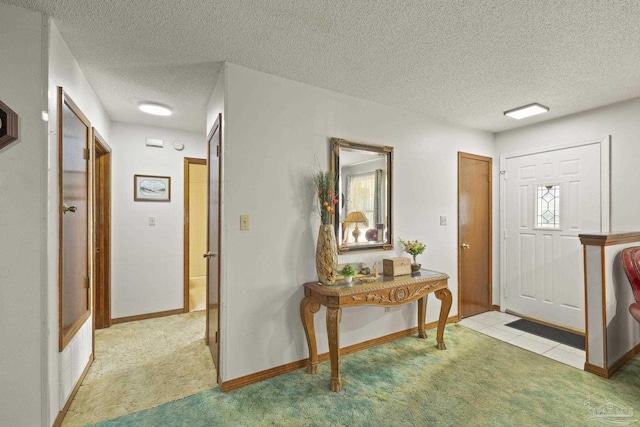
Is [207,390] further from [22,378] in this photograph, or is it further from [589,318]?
[589,318]

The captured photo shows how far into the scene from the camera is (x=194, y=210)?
21.1 ft

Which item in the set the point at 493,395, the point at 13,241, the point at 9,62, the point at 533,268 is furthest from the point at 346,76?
the point at 533,268

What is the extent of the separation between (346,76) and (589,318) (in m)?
2.86

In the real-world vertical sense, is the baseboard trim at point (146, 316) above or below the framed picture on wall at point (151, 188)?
below

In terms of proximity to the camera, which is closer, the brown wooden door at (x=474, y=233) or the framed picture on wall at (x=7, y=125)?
the framed picture on wall at (x=7, y=125)

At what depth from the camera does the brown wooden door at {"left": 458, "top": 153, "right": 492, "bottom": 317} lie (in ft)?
12.2

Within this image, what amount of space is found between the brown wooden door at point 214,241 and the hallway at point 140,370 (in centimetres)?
18

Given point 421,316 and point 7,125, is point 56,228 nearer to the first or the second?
point 7,125

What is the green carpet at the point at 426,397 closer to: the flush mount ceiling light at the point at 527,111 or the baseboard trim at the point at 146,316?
the baseboard trim at the point at 146,316

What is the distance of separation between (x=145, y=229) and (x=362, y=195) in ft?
9.09

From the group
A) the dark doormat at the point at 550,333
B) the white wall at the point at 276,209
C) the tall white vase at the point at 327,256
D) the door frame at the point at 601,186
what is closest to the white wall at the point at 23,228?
the white wall at the point at 276,209

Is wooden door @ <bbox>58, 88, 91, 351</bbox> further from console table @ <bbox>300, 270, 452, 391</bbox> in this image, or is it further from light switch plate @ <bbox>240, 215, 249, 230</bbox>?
console table @ <bbox>300, 270, 452, 391</bbox>

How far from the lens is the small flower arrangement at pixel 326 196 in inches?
96.0

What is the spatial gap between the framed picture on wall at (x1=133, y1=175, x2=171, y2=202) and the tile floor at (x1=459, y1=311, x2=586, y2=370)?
4.01m
